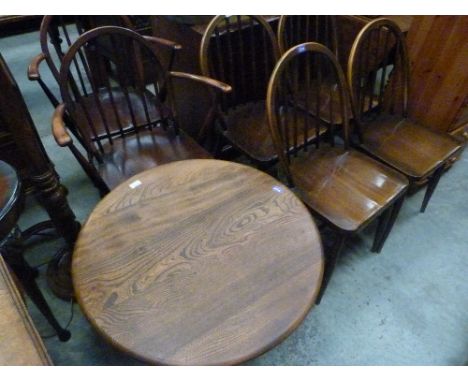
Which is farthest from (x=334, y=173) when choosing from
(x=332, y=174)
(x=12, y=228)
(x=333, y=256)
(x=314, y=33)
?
(x=12, y=228)

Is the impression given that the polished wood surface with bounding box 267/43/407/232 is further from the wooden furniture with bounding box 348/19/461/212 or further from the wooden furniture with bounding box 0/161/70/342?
the wooden furniture with bounding box 0/161/70/342

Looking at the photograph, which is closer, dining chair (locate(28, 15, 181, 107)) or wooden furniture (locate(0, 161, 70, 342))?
wooden furniture (locate(0, 161, 70, 342))

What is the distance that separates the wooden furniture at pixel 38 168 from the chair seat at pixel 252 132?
77 centimetres

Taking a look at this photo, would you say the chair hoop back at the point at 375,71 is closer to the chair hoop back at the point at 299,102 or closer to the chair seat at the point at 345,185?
the chair hoop back at the point at 299,102

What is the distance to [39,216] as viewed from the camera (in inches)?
70.5

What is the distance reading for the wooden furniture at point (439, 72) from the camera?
57.5 inches

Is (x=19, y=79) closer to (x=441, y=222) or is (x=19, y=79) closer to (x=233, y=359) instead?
(x=233, y=359)

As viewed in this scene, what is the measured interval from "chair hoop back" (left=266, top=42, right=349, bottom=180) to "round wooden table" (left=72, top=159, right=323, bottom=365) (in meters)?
0.28

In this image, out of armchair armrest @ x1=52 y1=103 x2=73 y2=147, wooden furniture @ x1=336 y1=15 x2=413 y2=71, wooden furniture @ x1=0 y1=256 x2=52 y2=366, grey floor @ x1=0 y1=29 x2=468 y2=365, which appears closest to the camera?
wooden furniture @ x1=0 y1=256 x2=52 y2=366

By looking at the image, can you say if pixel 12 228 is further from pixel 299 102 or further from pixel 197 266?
pixel 299 102

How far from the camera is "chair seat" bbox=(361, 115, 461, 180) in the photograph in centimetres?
143

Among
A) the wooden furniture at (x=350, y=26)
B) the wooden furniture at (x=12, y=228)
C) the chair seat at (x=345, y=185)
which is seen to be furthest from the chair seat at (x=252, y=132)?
the wooden furniture at (x=12, y=228)

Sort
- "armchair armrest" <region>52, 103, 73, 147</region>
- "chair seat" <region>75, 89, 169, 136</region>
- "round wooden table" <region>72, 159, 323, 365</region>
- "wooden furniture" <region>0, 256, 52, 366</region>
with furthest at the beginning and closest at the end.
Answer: "chair seat" <region>75, 89, 169, 136</region>
"armchair armrest" <region>52, 103, 73, 147</region>
"round wooden table" <region>72, 159, 323, 365</region>
"wooden furniture" <region>0, 256, 52, 366</region>

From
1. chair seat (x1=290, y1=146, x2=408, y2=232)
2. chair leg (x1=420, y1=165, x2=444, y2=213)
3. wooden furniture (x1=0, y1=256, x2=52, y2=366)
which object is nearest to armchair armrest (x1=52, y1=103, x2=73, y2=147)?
wooden furniture (x1=0, y1=256, x2=52, y2=366)
